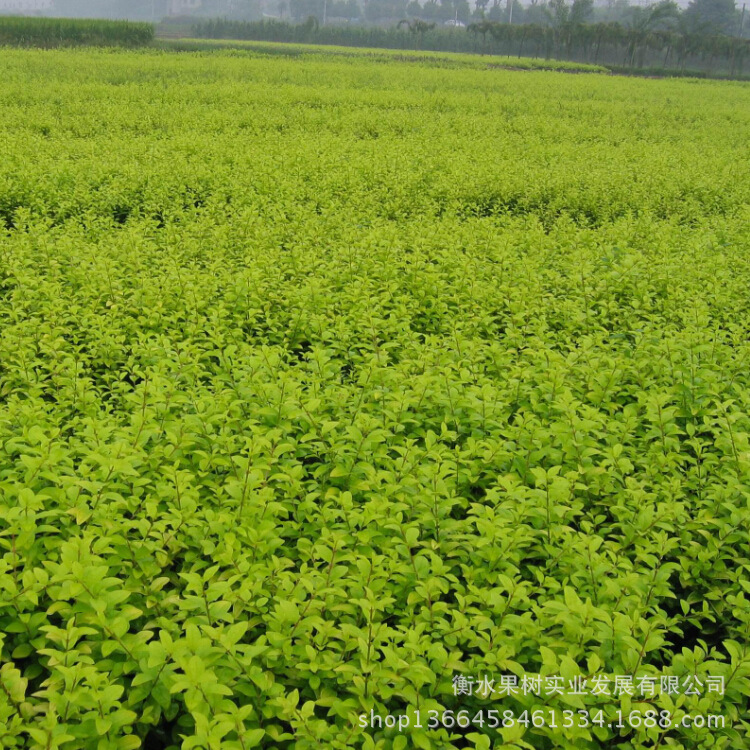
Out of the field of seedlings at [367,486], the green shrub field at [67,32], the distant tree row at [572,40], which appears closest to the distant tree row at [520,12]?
the distant tree row at [572,40]

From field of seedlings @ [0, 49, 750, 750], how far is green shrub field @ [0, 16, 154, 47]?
32.5 metres

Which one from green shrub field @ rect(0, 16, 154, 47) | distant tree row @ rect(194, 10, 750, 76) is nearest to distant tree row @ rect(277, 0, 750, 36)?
distant tree row @ rect(194, 10, 750, 76)

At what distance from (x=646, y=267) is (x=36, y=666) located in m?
5.91

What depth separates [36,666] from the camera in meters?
2.14

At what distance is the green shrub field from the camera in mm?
33031

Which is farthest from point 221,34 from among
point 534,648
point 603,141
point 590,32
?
point 534,648

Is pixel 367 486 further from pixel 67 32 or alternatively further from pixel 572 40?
pixel 572 40

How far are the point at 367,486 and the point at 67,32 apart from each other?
132ft

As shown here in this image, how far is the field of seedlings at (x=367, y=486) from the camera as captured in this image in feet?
6.56

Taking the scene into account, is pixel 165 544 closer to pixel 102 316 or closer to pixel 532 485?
pixel 532 485

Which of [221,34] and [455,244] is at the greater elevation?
[221,34]

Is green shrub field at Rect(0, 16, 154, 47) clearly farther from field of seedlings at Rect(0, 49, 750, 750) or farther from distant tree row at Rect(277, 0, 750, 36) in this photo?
distant tree row at Rect(277, 0, 750, 36)

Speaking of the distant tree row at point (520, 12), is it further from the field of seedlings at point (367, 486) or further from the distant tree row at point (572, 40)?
the field of seedlings at point (367, 486)

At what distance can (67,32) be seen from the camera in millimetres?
34625
